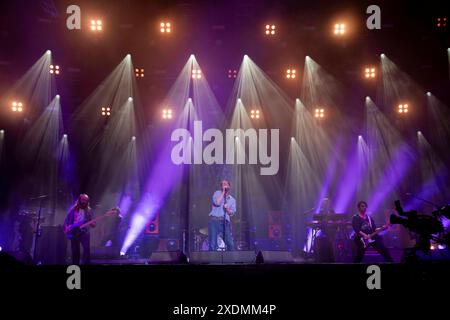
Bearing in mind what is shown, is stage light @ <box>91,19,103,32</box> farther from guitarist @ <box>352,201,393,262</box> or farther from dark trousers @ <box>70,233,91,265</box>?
guitarist @ <box>352,201,393,262</box>

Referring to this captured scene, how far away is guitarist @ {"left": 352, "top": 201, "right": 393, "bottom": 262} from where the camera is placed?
922 centimetres

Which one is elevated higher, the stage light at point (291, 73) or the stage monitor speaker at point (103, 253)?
the stage light at point (291, 73)

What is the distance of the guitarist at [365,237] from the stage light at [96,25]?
8.47m

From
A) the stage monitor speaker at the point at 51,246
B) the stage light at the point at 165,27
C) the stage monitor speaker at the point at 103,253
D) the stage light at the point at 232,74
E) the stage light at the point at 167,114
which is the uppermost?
the stage light at the point at 165,27

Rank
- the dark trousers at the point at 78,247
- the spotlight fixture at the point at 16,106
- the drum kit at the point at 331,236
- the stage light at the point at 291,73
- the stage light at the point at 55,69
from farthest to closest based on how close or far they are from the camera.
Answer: the stage light at the point at 291,73, the spotlight fixture at the point at 16,106, the stage light at the point at 55,69, the drum kit at the point at 331,236, the dark trousers at the point at 78,247

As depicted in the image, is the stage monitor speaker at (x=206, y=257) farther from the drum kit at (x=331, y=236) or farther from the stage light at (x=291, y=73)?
the stage light at (x=291, y=73)

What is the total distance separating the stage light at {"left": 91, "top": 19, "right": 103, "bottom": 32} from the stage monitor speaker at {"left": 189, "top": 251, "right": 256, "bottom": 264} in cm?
745

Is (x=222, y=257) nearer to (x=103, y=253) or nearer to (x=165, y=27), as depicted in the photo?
(x=103, y=253)

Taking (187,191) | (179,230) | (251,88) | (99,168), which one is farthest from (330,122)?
(99,168)

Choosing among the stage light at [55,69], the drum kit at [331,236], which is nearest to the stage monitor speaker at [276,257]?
the drum kit at [331,236]

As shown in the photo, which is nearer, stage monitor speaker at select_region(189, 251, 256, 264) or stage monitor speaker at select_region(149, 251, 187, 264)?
stage monitor speaker at select_region(149, 251, 187, 264)

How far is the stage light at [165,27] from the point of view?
477 inches

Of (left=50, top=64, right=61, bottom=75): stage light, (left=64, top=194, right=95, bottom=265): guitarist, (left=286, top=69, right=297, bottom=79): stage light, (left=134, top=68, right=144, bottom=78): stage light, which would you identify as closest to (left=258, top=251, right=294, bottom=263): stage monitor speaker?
(left=64, top=194, right=95, bottom=265): guitarist
